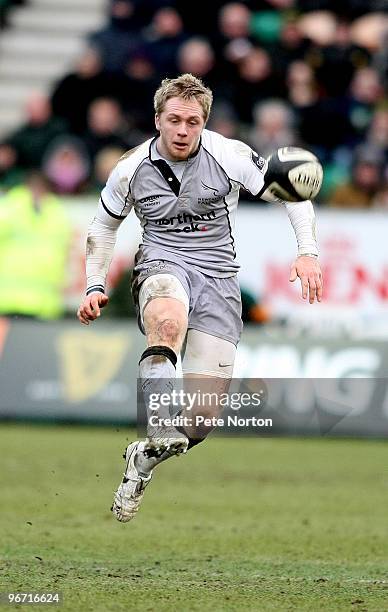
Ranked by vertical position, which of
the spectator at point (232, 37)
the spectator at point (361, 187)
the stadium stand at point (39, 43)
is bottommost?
the spectator at point (361, 187)

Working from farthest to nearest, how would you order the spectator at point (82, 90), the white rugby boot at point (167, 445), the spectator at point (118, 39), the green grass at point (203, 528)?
the spectator at point (118, 39) < the spectator at point (82, 90) < the white rugby boot at point (167, 445) < the green grass at point (203, 528)

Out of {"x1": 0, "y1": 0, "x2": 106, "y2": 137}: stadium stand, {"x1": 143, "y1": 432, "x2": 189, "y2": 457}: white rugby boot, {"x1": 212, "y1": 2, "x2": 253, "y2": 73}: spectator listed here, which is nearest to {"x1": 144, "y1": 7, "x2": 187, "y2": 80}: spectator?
{"x1": 212, "y1": 2, "x2": 253, "y2": 73}: spectator

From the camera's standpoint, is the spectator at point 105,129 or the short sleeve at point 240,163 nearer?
the short sleeve at point 240,163

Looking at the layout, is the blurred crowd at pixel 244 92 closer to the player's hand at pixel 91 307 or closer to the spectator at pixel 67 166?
the spectator at pixel 67 166

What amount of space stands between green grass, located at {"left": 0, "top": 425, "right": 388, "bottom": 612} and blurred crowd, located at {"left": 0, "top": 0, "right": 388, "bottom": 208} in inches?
173

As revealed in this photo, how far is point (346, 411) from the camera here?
14.1m

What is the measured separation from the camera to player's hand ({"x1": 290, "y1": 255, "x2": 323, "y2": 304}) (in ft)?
22.9

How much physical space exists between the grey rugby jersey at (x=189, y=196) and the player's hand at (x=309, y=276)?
491 mm

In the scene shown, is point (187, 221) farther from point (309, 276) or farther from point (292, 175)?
point (309, 276)

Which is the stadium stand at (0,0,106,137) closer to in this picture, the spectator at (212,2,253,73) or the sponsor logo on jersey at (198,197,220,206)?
the spectator at (212,2,253,73)

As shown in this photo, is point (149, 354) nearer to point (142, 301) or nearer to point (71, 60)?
point (142, 301)

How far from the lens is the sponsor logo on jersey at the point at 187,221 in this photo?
295 inches

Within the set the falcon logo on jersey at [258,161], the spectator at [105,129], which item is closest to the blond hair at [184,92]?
the falcon logo on jersey at [258,161]

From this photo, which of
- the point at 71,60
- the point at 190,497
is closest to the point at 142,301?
the point at 190,497
